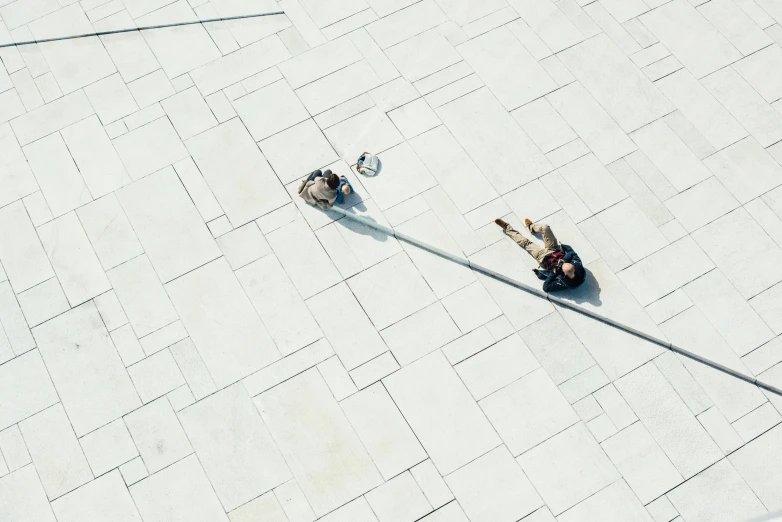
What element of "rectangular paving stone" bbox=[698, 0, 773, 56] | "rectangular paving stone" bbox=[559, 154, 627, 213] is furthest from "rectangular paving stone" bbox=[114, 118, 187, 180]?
"rectangular paving stone" bbox=[698, 0, 773, 56]

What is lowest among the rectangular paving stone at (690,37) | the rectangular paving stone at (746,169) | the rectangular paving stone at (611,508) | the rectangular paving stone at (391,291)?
the rectangular paving stone at (611,508)

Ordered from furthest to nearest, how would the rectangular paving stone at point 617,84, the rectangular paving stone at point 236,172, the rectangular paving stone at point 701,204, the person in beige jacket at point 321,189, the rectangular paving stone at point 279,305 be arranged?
the rectangular paving stone at point 617,84 → the rectangular paving stone at point 236,172 → the rectangular paving stone at point 701,204 → the person in beige jacket at point 321,189 → the rectangular paving stone at point 279,305

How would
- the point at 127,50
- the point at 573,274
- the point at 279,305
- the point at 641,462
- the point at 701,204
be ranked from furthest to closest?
the point at 127,50 < the point at 701,204 < the point at 279,305 < the point at 573,274 < the point at 641,462

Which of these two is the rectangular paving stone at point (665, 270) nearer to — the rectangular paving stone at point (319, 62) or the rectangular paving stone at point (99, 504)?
the rectangular paving stone at point (319, 62)

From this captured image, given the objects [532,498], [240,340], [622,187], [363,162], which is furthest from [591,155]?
[240,340]

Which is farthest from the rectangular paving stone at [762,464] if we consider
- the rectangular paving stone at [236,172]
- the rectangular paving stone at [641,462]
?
the rectangular paving stone at [236,172]

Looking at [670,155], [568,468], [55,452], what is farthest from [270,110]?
[568,468]

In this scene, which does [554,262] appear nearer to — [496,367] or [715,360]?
[496,367]
